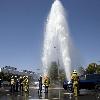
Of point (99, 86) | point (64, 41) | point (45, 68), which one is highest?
point (64, 41)

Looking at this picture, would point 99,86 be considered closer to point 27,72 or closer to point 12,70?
point 12,70

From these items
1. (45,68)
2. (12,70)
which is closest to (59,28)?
(45,68)

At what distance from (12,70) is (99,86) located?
13747cm

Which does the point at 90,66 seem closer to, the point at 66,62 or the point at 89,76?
the point at 66,62

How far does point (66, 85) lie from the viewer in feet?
104

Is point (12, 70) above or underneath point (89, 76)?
above

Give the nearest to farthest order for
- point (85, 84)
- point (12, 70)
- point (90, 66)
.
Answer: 1. point (85, 84)
2. point (90, 66)
3. point (12, 70)

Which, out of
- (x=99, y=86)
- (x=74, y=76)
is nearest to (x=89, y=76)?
(x=99, y=86)

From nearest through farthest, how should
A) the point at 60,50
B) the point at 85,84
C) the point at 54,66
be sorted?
the point at 85,84, the point at 60,50, the point at 54,66

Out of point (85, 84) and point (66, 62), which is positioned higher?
point (66, 62)

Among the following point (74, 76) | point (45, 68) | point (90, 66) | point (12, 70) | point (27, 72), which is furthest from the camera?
point (27, 72)

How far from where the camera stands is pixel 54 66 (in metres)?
108

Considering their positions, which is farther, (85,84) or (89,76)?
(89,76)

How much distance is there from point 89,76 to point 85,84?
3.58m
